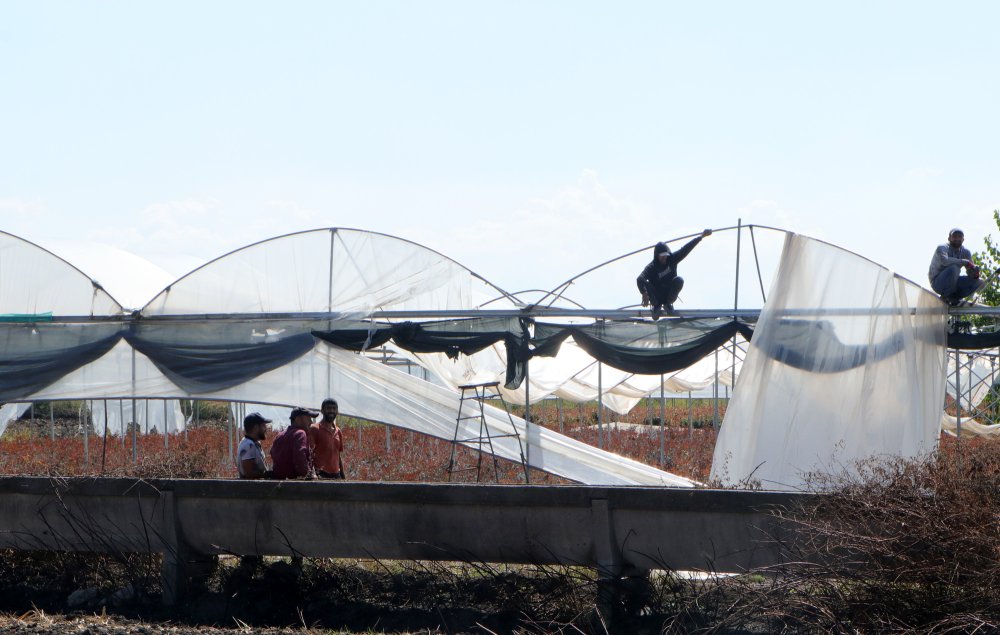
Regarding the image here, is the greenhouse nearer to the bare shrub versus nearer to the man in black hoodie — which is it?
the man in black hoodie

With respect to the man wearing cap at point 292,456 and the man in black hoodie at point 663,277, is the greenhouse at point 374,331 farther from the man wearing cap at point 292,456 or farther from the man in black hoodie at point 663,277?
the man wearing cap at point 292,456

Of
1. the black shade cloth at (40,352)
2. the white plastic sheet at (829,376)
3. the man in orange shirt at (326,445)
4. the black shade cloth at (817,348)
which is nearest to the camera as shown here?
the white plastic sheet at (829,376)

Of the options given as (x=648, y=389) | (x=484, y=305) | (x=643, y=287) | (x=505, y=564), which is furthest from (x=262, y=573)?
(x=648, y=389)

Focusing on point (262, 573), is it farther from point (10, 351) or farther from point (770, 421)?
point (10, 351)

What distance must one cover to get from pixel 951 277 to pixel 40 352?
38.4 feet

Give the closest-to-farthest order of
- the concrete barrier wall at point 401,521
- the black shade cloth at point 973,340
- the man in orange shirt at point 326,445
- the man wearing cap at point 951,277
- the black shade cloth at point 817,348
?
the concrete barrier wall at point 401,521, the black shade cloth at point 817,348, the man in orange shirt at point 326,445, the man wearing cap at point 951,277, the black shade cloth at point 973,340

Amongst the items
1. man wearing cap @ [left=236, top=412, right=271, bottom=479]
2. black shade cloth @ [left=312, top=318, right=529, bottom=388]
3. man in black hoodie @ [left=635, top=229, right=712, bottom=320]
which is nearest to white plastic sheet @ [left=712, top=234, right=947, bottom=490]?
man in black hoodie @ [left=635, top=229, right=712, bottom=320]

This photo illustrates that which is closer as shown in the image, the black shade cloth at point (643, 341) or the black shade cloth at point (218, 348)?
the black shade cloth at point (643, 341)

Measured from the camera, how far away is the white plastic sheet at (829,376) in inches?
404

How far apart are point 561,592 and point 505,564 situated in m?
0.73

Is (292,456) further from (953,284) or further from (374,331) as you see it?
(953,284)

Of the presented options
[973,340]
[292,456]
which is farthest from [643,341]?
[292,456]

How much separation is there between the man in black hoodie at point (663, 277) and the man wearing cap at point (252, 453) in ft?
16.8


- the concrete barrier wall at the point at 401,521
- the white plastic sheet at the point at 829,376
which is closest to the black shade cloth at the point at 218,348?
the concrete barrier wall at the point at 401,521
